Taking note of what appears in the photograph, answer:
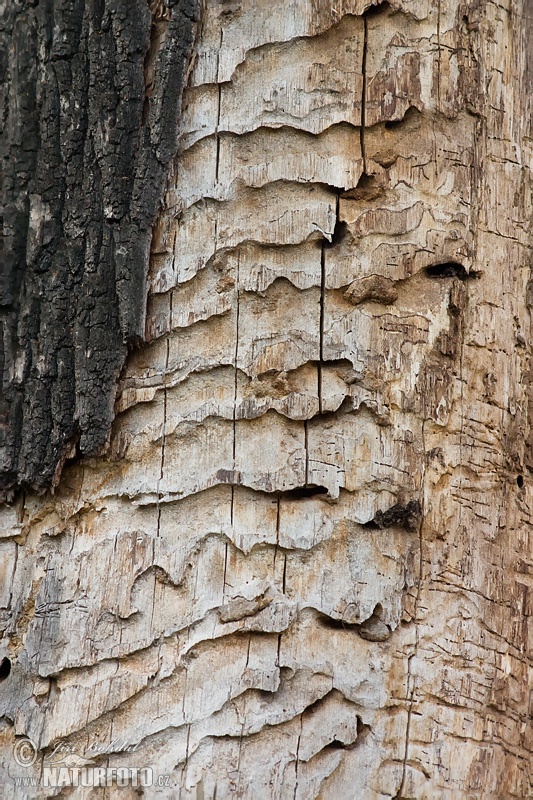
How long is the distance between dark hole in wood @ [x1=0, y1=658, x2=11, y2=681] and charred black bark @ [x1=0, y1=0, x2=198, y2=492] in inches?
16.6

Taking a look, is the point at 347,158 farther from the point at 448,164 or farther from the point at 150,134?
the point at 150,134

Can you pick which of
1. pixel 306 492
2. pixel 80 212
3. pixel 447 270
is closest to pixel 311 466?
pixel 306 492

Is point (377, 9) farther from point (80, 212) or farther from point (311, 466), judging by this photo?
point (311, 466)

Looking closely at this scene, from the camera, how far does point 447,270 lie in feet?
8.12

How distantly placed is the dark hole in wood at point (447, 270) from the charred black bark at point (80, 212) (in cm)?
70

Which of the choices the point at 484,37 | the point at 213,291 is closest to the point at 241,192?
the point at 213,291

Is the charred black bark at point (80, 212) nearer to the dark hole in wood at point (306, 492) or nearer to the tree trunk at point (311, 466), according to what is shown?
the tree trunk at point (311, 466)

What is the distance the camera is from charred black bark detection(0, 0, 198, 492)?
8.04ft

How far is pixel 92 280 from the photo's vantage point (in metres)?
2.47

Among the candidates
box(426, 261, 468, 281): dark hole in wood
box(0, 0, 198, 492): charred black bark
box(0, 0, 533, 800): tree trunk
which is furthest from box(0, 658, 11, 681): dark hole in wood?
box(426, 261, 468, 281): dark hole in wood

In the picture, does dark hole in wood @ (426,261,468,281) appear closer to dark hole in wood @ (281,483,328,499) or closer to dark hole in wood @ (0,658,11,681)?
dark hole in wood @ (281,483,328,499)

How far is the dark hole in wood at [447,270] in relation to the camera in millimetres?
2463

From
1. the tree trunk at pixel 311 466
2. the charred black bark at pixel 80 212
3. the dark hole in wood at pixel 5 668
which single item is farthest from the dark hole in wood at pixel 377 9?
the dark hole in wood at pixel 5 668

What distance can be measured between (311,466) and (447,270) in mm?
607
